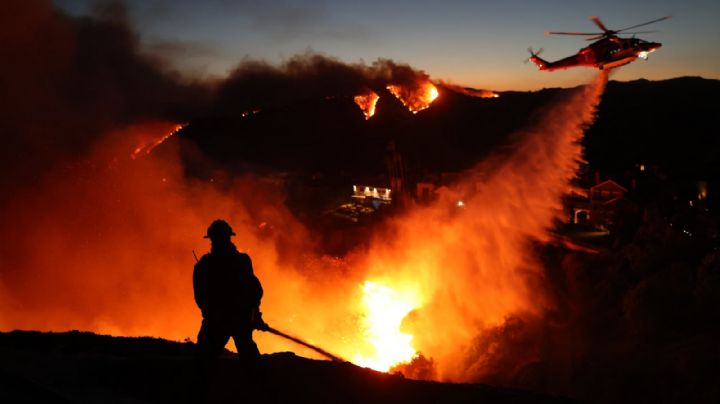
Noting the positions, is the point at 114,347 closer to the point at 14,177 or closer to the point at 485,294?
the point at 14,177

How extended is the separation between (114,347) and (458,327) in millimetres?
17374

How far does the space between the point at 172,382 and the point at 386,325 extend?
18995 mm

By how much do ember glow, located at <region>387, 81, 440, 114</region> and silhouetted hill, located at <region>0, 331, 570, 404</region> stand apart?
1144 cm

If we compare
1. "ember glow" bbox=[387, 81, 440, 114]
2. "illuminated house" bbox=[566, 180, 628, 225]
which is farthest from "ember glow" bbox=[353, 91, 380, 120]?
"illuminated house" bbox=[566, 180, 628, 225]

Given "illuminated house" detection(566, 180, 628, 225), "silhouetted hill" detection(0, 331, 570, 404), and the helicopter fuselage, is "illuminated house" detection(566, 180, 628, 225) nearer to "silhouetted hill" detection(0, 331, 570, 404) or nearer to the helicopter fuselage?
the helicopter fuselage

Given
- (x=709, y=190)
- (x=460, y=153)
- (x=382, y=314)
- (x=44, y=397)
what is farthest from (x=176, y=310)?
(x=460, y=153)

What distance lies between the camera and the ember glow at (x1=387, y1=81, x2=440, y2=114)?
16.7 metres

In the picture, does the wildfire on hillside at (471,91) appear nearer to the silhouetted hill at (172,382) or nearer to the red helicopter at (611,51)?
the red helicopter at (611,51)

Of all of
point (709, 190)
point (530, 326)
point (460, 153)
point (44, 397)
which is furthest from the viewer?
point (460, 153)

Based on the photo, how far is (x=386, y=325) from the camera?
23.8 meters

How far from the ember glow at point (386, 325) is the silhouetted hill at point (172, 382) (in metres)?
13.8

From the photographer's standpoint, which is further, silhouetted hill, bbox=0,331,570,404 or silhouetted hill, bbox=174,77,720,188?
silhouetted hill, bbox=174,77,720,188

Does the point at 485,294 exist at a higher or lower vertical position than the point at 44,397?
higher

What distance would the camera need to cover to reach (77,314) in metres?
18.2
